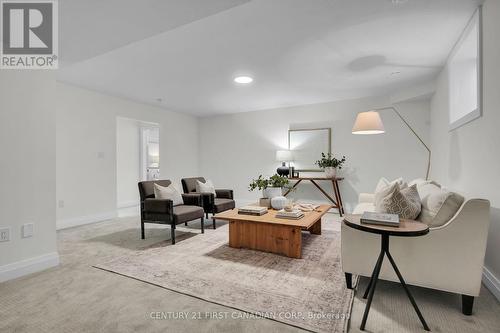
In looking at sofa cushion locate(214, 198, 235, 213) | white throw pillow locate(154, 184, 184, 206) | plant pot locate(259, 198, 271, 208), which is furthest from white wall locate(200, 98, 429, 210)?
white throw pillow locate(154, 184, 184, 206)

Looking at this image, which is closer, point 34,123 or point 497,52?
point 497,52

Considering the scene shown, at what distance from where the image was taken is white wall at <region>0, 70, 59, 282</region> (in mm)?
2244

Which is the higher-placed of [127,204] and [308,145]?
[308,145]

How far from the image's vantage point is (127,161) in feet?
22.3

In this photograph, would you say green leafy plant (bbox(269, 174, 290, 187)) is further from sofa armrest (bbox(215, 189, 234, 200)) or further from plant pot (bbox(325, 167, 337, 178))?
plant pot (bbox(325, 167, 337, 178))

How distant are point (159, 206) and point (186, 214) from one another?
1.15ft

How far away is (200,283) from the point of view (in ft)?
6.99

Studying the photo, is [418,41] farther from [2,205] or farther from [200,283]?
[2,205]

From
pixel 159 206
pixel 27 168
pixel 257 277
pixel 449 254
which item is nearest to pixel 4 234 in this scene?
pixel 27 168

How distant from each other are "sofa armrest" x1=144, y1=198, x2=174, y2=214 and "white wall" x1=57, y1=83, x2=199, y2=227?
5.82 feet

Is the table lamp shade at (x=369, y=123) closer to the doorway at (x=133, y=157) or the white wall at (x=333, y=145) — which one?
the white wall at (x=333, y=145)

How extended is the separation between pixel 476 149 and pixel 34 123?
13.4ft

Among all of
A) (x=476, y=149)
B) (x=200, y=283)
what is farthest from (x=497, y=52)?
(x=200, y=283)

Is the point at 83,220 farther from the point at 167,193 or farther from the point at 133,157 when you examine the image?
the point at 133,157
